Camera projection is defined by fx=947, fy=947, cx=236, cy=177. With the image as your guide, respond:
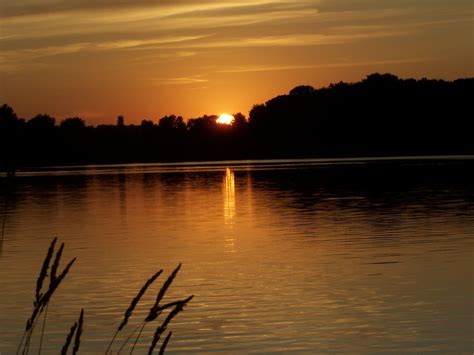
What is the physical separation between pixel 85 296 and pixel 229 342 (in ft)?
17.3

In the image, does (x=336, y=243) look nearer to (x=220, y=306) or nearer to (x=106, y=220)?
(x=220, y=306)

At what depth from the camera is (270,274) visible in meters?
20.1

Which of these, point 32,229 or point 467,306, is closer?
point 467,306

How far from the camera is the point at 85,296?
692 inches

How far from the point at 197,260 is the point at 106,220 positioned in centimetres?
1577

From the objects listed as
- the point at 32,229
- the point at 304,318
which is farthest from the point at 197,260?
the point at 32,229

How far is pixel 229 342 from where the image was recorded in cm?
1305

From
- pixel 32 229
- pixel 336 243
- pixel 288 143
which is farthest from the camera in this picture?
pixel 288 143

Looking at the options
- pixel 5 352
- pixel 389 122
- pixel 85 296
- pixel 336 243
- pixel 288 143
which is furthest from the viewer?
pixel 288 143

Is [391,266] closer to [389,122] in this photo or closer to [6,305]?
[6,305]

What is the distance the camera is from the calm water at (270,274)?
44.4ft

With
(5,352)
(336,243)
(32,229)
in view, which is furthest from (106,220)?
(5,352)

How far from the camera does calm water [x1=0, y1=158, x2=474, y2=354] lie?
13531mm

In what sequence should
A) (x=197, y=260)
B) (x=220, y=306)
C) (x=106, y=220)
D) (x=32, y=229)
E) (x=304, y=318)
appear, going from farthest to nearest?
(x=106, y=220), (x=32, y=229), (x=197, y=260), (x=220, y=306), (x=304, y=318)
